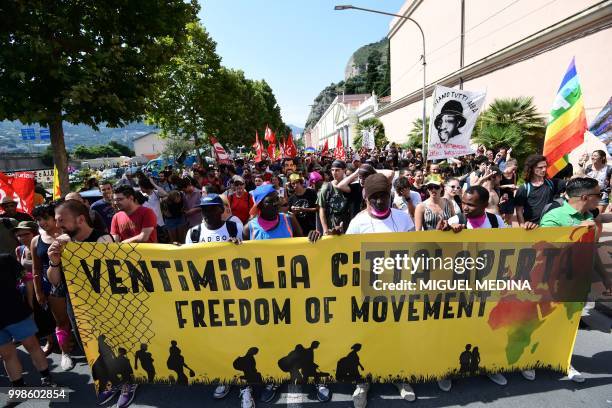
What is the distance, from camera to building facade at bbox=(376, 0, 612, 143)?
10.7m

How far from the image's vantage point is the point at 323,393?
112 inches

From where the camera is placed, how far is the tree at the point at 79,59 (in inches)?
226

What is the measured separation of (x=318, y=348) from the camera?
2807 mm

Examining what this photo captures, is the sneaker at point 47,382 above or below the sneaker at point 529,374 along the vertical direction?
below

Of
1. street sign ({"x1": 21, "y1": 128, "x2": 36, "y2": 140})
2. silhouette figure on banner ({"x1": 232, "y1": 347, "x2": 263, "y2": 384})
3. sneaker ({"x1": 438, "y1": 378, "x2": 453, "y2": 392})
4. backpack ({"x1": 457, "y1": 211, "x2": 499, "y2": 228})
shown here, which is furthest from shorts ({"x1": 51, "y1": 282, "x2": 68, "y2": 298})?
street sign ({"x1": 21, "y1": 128, "x2": 36, "y2": 140})

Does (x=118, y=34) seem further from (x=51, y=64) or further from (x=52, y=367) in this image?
(x=52, y=367)

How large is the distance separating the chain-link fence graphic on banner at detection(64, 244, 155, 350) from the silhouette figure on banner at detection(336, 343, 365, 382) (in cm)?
157

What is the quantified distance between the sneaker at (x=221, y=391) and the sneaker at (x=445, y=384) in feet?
5.89

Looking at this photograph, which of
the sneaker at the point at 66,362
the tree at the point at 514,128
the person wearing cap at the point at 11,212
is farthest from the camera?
the tree at the point at 514,128

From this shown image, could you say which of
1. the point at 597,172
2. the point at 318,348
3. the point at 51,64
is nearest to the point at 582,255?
the point at 318,348

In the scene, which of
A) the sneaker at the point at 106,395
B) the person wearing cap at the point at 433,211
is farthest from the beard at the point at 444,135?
the sneaker at the point at 106,395

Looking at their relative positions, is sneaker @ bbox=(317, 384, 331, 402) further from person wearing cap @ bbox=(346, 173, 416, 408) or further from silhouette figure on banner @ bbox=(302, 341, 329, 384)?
person wearing cap @ bbox=(346, 173, 416, 408)

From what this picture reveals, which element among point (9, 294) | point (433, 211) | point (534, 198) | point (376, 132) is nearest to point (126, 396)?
point (9, 294)

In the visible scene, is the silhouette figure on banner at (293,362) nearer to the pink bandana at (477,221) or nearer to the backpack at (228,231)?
the backpack at (228,231)
